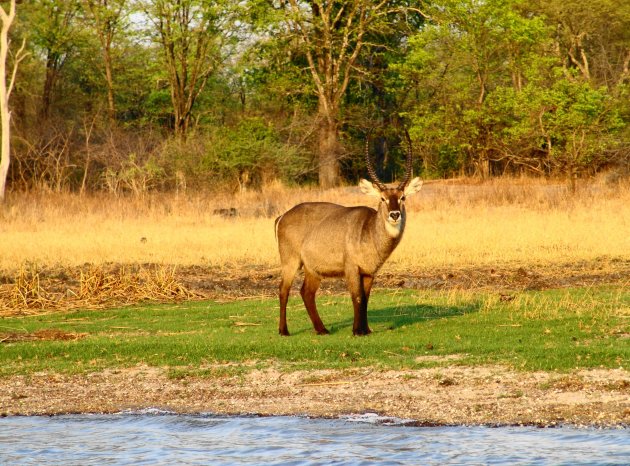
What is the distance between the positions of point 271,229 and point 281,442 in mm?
13814

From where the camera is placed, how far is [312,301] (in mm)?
10781

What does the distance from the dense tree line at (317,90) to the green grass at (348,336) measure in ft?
59.0

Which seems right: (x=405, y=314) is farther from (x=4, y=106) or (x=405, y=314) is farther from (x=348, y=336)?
(x=4, y=106)

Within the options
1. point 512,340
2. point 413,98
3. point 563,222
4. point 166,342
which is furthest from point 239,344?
point 413,98

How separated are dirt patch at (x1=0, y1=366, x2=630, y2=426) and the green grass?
0.27 meters

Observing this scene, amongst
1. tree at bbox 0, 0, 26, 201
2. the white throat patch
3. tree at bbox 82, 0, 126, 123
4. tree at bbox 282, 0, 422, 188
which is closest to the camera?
the white throat patch

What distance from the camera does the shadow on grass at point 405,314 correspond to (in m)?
11.4

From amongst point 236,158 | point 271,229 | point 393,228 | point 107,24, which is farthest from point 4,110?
point 393,228

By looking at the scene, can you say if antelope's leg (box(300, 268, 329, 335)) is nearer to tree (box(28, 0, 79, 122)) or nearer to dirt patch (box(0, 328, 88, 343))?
dirt patch (box(0, 328, 88, 343))

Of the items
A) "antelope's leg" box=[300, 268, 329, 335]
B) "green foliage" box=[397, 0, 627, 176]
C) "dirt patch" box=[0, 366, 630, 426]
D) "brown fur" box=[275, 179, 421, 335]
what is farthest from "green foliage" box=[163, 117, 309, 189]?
"dirt patch" box=[0, 366, 630, 426]

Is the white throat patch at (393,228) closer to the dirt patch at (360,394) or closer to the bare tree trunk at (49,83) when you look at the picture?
the dirt patch at (360,394)

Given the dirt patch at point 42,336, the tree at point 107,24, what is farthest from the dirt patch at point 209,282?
the tree at point 107,24

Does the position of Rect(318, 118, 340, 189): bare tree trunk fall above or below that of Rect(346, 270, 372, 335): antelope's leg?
above

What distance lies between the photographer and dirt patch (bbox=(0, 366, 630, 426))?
7.60 m
